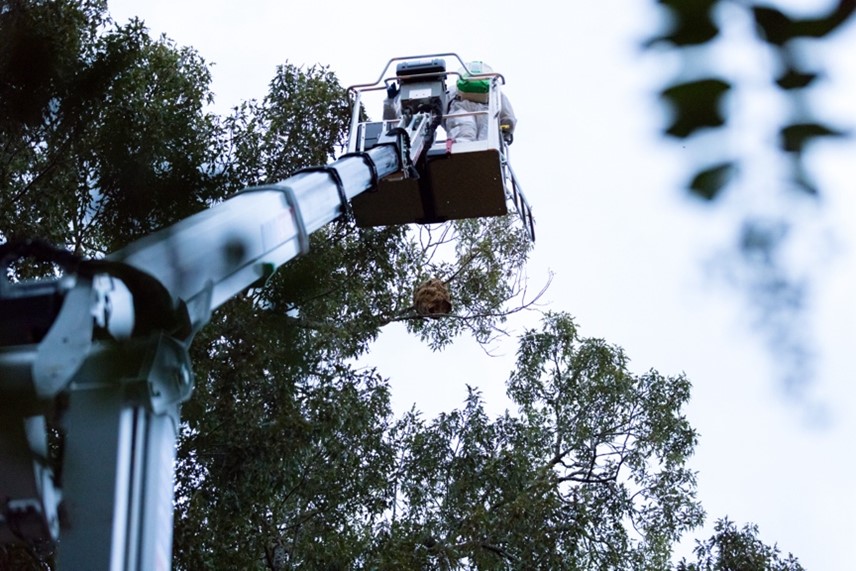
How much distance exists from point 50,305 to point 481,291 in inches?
490

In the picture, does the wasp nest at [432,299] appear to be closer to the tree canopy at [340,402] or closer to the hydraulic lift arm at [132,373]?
the tree canopy at [340,402]

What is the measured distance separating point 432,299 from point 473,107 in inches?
81.9

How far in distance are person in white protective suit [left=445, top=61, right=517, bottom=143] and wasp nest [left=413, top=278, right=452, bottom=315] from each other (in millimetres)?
1941

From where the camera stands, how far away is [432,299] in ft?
36.5

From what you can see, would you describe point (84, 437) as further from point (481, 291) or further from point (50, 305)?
point (481, 291)

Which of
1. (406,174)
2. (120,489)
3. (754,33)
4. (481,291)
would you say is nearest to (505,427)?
(481,291)

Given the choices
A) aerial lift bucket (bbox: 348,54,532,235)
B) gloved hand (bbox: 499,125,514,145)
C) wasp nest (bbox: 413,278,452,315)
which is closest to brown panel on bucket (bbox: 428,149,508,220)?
aerial lift bucket (bbox: 348,54,532,235)

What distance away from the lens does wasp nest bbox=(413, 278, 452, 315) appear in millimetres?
11109

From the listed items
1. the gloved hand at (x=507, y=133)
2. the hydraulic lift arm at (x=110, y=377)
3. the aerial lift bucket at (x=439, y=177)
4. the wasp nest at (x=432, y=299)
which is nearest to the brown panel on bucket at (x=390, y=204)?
the aerial lift bucket at (x=439, y=177)

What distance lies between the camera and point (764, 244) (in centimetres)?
78

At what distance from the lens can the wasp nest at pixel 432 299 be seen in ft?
36.4

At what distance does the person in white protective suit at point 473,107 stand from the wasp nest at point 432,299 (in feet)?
6.37

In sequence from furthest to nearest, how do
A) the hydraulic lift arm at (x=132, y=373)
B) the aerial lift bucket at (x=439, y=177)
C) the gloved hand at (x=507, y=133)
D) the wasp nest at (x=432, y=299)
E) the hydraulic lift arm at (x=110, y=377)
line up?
the wasp nest at (x=432, y=299) → the gloved hand at (x=507, y=133) → the aerial lift bucket at (x=439, y=177) → the hydraulic lift arm at (x=132, y=373) → the hydraulic lift arm at (x=110, y=377)

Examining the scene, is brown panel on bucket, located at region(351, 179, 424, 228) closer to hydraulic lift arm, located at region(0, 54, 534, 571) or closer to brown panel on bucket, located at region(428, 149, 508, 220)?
brown panel on bucket, located at region(428, 149, 508, 220)
